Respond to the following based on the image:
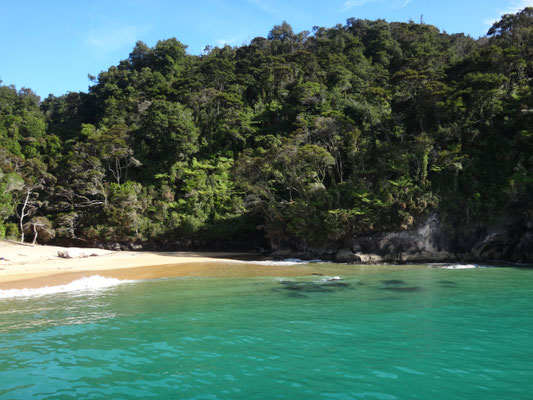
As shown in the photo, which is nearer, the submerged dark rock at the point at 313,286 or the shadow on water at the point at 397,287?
the shadow on water at the point at 397,287

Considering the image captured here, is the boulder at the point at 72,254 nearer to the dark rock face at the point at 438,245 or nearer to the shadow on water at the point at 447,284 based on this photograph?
the dark rock face at the point at 438,245

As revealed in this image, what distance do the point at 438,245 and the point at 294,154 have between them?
1389 centimetres

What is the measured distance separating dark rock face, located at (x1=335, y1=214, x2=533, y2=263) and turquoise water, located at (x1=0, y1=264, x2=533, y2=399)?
12.0 metres

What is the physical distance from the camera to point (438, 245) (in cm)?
2719

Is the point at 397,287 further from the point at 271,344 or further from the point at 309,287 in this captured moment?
the point at 271,344

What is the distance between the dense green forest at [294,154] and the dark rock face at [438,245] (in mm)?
963

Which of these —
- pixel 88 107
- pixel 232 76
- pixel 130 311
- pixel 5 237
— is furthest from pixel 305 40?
pixel 130 311

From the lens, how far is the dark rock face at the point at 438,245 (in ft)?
86.3

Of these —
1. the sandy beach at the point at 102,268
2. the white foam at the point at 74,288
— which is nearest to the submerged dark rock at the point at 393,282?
the sandy beach at the point at 102,268

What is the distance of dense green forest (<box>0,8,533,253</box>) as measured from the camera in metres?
28.2

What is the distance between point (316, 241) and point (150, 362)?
23953 millimetres

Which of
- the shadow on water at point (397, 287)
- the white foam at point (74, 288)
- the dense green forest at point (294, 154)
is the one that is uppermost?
the dense green forest at point (294, 154)

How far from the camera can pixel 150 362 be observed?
7172 millimetres

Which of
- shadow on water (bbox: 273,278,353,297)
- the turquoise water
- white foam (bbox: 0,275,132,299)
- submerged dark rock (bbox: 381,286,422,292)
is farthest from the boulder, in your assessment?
submerged dark rock (bbox: 381,286,422,292)
